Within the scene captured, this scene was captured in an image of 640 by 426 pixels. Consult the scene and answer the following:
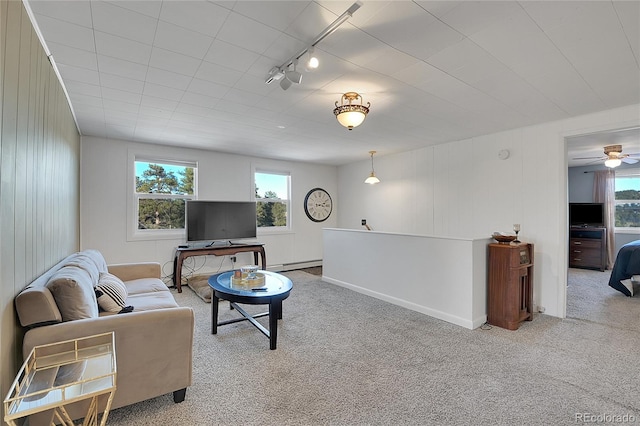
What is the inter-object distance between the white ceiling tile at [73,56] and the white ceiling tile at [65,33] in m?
0.06

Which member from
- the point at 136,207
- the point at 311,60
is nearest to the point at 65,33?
the point at 311,60

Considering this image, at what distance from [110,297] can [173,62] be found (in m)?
1.88

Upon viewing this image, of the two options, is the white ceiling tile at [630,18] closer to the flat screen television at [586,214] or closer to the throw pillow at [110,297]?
the throw pillow at [110,297]

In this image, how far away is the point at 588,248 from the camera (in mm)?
6332

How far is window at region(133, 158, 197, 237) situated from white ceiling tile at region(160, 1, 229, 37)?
12.1 ft

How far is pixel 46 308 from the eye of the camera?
5.31 ft

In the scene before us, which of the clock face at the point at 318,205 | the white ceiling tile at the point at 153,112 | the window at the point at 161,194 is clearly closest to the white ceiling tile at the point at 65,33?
the white ceiling tile at the point at 153,112

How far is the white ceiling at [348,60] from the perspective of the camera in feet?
5.51

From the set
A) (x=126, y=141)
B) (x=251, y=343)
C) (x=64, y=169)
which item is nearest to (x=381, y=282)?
(x=251, y=343)

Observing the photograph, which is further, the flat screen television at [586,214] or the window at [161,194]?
the flat screen television at [586,214]

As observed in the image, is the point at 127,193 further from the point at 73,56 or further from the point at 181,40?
the point at 181,40

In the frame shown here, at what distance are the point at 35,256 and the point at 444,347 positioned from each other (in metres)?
3.29

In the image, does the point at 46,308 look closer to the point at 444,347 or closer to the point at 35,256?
the point at 35,256

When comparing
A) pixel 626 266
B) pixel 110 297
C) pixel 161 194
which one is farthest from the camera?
pixel 161 194
